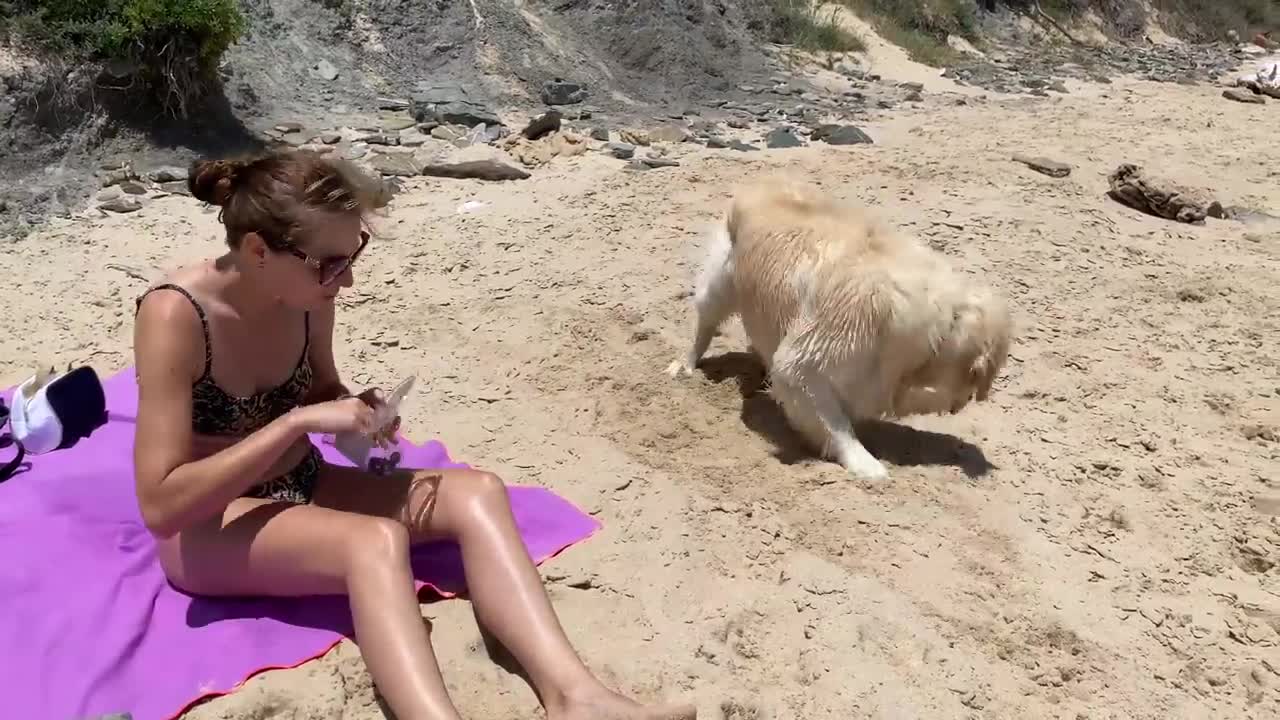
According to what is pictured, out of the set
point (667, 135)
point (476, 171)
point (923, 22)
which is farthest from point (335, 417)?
point (923, 22)

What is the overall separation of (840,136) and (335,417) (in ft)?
24.9

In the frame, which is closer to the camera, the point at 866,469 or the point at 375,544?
the point at 375,544

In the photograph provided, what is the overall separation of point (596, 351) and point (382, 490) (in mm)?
2036

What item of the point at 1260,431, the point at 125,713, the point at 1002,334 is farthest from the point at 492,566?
the point at 1260,431

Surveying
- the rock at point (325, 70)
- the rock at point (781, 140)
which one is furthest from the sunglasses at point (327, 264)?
the rock at point (325, 70)

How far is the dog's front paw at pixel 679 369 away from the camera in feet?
15.1

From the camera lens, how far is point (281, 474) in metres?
2.71

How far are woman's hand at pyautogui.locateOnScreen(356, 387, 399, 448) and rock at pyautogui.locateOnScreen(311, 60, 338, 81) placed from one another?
800 centimetres

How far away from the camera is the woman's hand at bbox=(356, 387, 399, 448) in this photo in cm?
247

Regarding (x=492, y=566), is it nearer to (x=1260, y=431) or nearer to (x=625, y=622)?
(x=625, y=622)

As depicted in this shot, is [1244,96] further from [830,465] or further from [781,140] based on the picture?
[830,465]

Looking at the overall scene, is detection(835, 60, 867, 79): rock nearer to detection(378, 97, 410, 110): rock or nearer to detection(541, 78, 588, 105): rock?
detection(541, 78, 588, 105): rock

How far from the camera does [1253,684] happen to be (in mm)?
2717

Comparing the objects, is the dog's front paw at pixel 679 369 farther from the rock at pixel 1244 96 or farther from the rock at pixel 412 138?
the rock at pixel 1244 96
